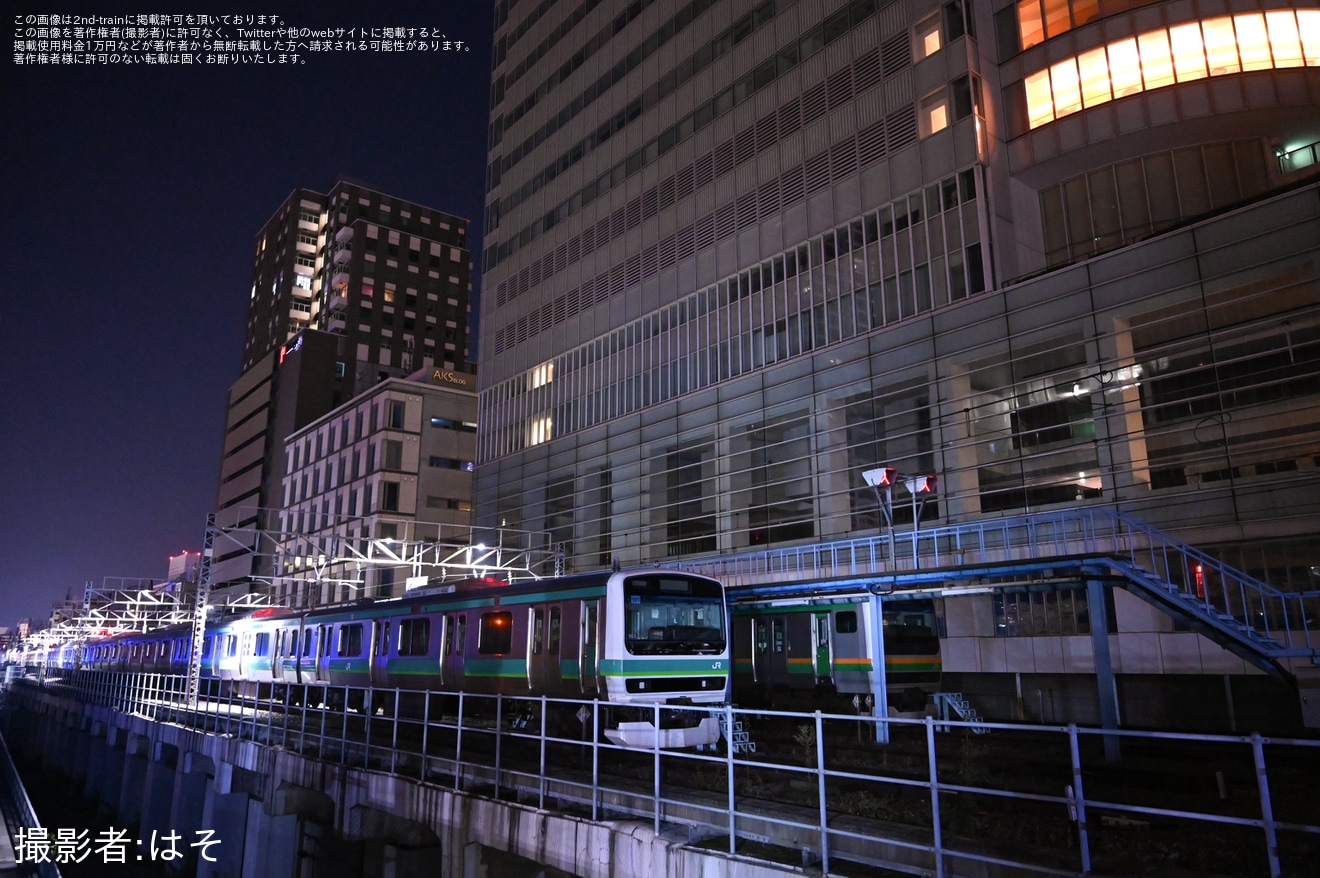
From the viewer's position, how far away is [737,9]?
124 feet

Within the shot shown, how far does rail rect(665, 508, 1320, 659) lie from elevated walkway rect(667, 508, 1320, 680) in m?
0.03

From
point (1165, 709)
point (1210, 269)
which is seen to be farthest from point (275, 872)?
point (1210, 269)

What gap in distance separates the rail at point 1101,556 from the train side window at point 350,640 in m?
8.99

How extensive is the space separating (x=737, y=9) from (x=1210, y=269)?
23.6m

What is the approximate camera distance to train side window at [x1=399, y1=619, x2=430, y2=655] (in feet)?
67.9

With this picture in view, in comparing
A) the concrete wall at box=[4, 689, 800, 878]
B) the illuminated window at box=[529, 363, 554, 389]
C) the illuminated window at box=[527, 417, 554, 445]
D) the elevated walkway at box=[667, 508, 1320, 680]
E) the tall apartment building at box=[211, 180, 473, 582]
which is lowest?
the concrete wall at box=[4, 689, 800, 878]

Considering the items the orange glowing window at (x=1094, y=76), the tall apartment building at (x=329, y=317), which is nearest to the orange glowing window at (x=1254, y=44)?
the orange glowing window at (x=1094, y=76)

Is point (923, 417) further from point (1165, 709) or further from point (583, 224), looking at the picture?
point (583, 224)

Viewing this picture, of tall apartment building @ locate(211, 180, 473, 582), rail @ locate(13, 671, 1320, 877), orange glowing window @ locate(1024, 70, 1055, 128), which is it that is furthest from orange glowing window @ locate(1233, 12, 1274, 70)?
tall apartment building @ locate(211, 180, 473, 582)

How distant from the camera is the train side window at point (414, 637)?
67.9 ft

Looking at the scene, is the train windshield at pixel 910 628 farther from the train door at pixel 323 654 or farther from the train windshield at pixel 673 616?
the train door at pixel 323 654

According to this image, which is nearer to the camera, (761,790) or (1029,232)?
(761,790)

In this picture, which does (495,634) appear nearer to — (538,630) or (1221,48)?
(538,630)

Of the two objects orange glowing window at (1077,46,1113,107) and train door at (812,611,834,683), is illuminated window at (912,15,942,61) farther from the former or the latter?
train door at (812,611,834,683)
